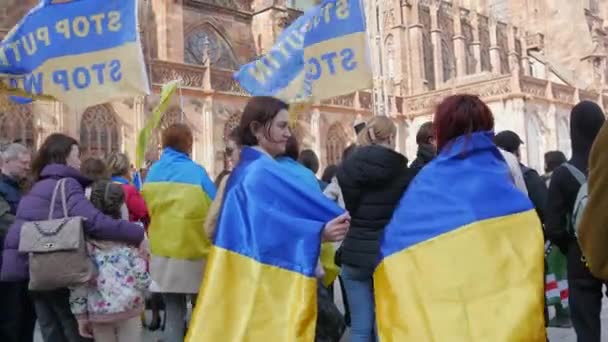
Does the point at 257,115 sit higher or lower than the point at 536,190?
higher

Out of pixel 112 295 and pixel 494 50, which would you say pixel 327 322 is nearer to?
pixel 112 295

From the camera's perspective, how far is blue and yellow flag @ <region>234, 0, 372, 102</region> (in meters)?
7.39

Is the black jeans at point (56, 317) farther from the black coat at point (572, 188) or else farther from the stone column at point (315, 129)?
the stone column at point (315, 129)

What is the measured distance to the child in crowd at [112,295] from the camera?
383 centimetres

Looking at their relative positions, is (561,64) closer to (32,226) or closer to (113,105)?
(113,105)

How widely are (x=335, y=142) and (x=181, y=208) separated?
653 inches

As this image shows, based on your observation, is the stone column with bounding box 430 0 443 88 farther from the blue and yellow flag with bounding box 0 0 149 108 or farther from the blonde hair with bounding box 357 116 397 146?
the blonde hair with bounding box 357 116 397 146

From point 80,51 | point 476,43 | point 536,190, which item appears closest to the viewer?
point 536,190

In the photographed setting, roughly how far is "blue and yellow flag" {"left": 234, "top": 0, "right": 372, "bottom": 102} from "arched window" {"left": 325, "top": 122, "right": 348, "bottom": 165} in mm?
13091

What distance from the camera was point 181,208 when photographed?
5008 millimetres

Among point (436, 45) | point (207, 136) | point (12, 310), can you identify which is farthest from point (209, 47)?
point (12, 310)

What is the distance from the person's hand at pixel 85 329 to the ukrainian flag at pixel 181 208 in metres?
1.18

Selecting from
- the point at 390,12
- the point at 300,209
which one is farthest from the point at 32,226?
the point at 390,12

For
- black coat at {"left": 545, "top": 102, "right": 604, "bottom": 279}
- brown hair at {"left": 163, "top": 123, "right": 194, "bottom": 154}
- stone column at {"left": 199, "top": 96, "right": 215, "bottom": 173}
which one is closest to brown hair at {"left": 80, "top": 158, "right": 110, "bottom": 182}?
brown hair at {"left": 163, "top": 123, "right": 194, "bottom": 154}
